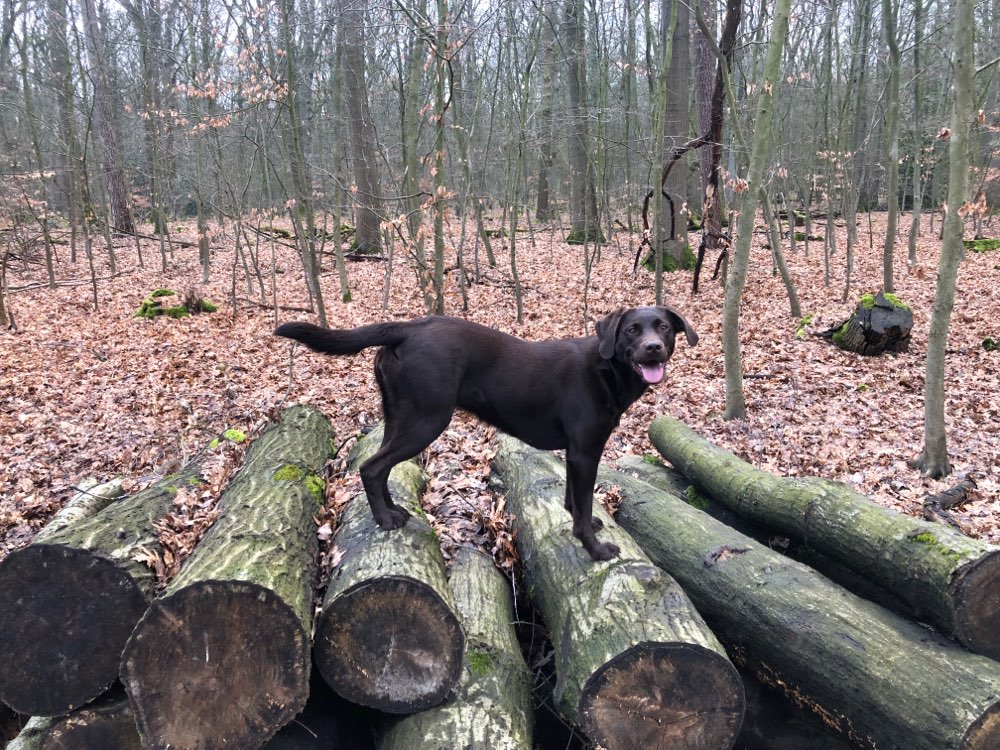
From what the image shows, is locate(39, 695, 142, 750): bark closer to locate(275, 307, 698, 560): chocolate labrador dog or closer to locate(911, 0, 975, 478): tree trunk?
locate(275, 307, 698, 560): chocolate labrador dog

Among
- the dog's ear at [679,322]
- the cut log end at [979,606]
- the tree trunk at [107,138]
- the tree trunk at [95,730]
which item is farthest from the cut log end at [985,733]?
the tree trunk at [107,138]

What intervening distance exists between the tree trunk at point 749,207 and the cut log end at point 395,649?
5709mm

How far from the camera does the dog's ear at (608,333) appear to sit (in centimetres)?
388

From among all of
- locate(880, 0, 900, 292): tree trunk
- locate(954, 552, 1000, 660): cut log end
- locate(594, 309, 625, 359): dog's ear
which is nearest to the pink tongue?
locate(594, 309, 625, 359): dog's ear

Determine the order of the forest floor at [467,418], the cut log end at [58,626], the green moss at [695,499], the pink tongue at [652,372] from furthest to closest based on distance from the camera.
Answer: the forest floor at [467,418] < the green moss at [695,499] < the pink tongue at [652,372] < the cut log end at [58,626]

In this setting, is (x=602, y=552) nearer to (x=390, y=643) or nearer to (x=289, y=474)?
(x=390, y=643)

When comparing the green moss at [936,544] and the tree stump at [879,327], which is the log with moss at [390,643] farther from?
the tree stump at [879,327]

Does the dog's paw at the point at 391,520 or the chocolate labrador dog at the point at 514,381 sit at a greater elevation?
the chocolate labrador dog at the point at 514,381

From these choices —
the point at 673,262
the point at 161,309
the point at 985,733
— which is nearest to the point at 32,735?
the point at 985,733

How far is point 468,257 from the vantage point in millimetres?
18594

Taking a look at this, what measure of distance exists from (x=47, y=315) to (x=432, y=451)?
441 inches

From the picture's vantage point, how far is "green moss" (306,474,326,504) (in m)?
4.70

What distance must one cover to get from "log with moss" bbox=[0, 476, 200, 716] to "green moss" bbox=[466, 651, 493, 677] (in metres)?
1.63

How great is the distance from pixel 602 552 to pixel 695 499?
2186mm
